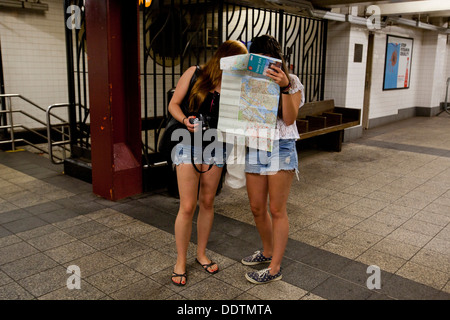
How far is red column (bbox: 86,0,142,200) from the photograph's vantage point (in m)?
4.17

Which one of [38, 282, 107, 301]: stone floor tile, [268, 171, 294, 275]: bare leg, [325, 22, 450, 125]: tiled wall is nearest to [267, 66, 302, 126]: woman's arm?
[268, 171, 294, 275]: bare leg

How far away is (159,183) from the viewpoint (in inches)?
188

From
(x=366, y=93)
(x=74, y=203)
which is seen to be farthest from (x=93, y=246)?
(x=366, y=93)

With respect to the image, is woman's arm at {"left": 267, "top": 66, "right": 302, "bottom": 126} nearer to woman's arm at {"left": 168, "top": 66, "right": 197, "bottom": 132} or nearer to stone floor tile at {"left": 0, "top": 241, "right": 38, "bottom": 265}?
woman's arm at {"left": 168, "top": 66, "right": 197, "bottom": 132}

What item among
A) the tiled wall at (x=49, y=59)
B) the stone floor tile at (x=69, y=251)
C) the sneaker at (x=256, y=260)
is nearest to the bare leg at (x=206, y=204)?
the sneaker at (x=256, y=260)

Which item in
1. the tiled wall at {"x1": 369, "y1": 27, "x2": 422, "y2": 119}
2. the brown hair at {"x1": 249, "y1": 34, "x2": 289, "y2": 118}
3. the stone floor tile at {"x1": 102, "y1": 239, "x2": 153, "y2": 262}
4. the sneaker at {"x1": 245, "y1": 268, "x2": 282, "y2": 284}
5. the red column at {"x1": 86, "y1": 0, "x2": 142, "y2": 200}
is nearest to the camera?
the brown hair at {"x1": 249, "y1": 34, "x2": 289, "y2": 118}

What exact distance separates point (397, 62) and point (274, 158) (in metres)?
9.15

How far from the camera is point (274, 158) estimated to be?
2.47 meters

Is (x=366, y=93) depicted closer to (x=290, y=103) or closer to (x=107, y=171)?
(x=107, y=171)

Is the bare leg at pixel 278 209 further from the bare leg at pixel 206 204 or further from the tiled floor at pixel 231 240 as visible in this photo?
the bare leg at pixel 206 204

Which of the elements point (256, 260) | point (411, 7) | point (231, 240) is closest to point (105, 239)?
point (231, 240)

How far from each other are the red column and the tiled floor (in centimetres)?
29

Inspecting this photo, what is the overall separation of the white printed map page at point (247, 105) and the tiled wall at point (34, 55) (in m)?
6.16

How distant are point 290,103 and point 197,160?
68 centimetres
